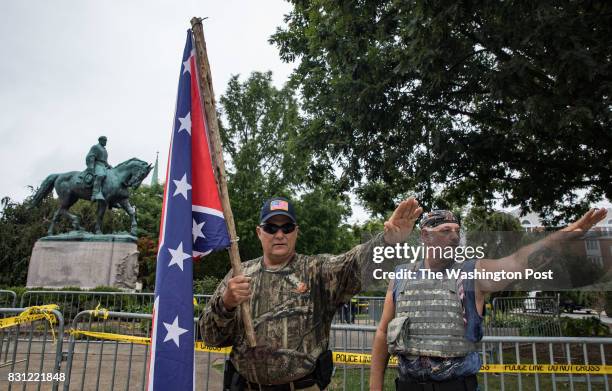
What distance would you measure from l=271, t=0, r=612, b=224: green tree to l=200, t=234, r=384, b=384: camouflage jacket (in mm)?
4613

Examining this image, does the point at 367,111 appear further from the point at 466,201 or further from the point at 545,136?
the point at 466,201

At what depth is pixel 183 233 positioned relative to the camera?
2.71 metres

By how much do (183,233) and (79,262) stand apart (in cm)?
1313

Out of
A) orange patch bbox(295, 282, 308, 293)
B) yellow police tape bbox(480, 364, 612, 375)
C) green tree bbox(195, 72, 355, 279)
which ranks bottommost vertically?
yellow police tape bbox(480, 364, 612, 375)

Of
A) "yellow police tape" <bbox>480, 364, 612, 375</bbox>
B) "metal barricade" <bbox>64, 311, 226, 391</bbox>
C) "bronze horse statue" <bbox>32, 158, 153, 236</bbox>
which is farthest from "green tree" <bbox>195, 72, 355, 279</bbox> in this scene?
"yellow police tape" <bbox>480, 364, 612, 375</bbox>

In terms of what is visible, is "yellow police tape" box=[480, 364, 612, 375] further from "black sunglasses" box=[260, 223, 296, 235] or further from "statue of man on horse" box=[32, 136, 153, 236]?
"statue of man on horse" box=[32, 136, 153, 236]

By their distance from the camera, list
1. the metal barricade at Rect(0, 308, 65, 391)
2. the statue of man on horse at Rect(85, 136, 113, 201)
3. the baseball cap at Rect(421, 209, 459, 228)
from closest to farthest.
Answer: the baseball cap at Rect(421, 209, 459, 228), the metal barricade at Rect(0, 308, 65, 391), the statue of man on horse at Rect(85, 136, 113, 201)

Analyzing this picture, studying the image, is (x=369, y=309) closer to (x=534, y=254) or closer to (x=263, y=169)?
(x=534, y=254)

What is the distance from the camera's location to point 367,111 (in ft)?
26.1

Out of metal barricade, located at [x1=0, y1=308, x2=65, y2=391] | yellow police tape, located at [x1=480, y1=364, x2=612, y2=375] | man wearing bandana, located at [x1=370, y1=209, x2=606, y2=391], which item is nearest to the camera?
man wearing bandana, located at [x1=370, y1=209, x2=606, y2=391]

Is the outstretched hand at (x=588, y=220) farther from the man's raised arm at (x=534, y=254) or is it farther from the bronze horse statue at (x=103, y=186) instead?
the bronze horse statue at (x=103, y=186)

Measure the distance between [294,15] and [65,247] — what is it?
10.2 m

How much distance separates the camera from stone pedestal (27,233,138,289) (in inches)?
547

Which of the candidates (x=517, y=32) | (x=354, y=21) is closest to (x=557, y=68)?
(x=517, y=32)
